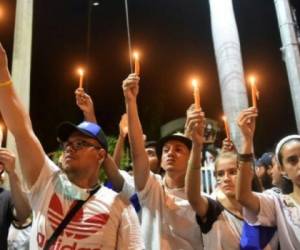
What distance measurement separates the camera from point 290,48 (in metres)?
6.42

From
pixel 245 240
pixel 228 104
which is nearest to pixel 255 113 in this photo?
pixel 245 240

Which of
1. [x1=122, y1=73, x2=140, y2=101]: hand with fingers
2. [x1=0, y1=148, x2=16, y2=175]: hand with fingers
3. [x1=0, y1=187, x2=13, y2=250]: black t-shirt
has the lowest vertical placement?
[x1=0, y1=187, x2=13, y2=250]: black t-shirt

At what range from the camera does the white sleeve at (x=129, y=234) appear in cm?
271

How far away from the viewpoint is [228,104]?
636cm

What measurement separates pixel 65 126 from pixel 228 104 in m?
3.77

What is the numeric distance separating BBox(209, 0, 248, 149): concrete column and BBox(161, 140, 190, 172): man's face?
7.15ft

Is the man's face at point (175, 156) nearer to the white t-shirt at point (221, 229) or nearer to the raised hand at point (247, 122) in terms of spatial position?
the white t-shirt at point (221, 229)

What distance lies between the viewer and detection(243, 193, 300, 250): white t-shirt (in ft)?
10.5

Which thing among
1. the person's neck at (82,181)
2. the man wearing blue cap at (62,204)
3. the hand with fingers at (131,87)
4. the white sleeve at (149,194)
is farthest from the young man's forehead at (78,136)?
the white sleeve at (149,194)

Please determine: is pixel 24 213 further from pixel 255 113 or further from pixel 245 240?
pixel 255 113

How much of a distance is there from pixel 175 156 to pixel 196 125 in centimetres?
64

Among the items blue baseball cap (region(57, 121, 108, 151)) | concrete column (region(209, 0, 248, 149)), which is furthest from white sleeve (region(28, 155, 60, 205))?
concrete column (region(209, 0, 248, 149))

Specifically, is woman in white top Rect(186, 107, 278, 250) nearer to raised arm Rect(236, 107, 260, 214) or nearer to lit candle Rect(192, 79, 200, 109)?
lit candle Rect(192, 79, 200, 109)

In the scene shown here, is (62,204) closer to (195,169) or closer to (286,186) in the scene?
(195,169)
